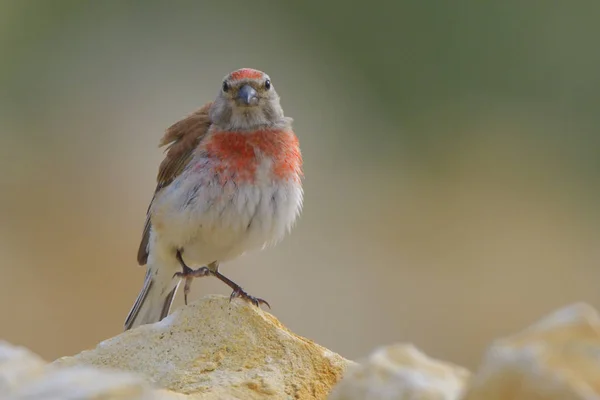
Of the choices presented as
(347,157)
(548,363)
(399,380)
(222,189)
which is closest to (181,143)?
(222,189)

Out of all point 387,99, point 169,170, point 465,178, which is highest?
point 387,99

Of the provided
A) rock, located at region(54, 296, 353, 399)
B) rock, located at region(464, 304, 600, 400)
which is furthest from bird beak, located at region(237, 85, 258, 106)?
rock, located at region(464, 304, 600, 400)

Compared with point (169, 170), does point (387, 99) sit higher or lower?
higher

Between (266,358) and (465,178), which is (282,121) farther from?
(465,178)

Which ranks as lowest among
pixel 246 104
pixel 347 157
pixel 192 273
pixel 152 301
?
pixel 192 273

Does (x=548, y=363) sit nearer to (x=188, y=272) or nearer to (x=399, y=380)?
(x=399, y=380)

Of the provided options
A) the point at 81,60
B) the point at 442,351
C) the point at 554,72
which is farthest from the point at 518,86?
the point at 442,351
